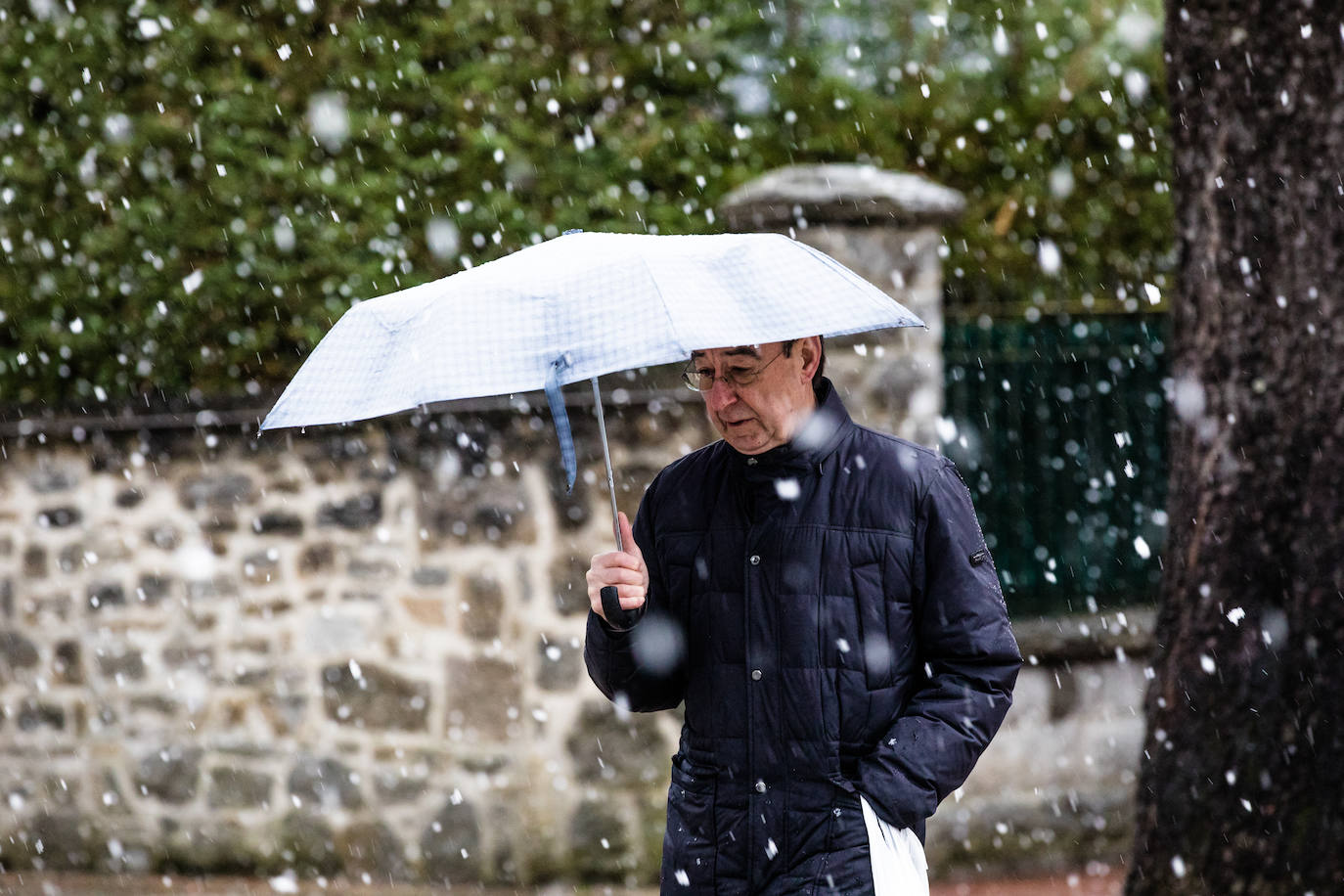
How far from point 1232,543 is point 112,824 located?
4577mm

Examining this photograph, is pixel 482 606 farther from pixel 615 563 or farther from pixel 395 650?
pixel 615 563

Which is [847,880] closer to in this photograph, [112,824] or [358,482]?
[358,482]

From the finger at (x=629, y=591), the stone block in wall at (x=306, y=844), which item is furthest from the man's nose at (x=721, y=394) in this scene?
the stone block in wall at (x=306, y=844)

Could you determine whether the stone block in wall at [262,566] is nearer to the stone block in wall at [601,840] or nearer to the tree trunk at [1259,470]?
the stone block in wall at [601,840]

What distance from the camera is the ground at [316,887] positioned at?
557 centimetres

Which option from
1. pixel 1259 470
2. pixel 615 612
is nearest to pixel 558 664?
pixel 1259 470

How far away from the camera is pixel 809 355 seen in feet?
9.36

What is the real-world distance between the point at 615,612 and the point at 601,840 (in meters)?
3.03

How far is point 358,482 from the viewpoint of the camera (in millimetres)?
5621

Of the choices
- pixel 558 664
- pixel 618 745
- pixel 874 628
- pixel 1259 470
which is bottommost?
pixel 618 745

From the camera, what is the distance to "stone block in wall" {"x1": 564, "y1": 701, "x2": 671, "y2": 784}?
547 cm

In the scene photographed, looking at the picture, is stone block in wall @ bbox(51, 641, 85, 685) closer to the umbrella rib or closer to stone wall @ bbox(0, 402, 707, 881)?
stone wall @ bbox(0, 402, 707, 881)

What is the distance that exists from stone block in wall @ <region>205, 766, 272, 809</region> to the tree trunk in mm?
3425

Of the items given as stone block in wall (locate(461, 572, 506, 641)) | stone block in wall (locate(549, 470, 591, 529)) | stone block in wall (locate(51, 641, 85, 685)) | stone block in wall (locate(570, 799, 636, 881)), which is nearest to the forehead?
stone block in wall (locate(549, 470, 591, 529))
